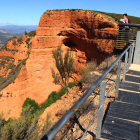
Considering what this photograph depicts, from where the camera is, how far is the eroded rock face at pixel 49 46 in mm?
12938

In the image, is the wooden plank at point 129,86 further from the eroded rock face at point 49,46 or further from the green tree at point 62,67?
the green tree at point 62,67

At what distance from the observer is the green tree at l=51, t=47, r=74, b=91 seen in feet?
49.2

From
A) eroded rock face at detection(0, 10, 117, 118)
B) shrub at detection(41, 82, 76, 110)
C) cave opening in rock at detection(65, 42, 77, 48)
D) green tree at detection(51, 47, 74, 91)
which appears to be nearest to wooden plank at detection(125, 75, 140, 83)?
eroded rock face at detection(0, 10, 117, 118)

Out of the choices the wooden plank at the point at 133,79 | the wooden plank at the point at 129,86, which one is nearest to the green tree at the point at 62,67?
the wooden plank at the point at 133,79

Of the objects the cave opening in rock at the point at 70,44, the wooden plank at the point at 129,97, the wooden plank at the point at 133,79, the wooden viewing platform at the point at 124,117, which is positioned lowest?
the wooden viewing platform at the point at 124,117

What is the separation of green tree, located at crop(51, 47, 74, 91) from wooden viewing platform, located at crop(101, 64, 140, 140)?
39.7 feet

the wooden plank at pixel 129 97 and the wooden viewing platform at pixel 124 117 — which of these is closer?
the wooden viewing platform at pixel 124 117

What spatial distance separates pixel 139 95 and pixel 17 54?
14.8m

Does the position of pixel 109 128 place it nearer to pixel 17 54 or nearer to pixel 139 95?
pixel 139 95

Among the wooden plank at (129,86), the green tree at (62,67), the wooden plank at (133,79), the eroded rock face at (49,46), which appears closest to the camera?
the wooden plank at (129,86)

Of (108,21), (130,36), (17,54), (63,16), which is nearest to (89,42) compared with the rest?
(108,21)

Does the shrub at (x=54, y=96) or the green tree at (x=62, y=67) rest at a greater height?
the green tree at (x=62, y=67)

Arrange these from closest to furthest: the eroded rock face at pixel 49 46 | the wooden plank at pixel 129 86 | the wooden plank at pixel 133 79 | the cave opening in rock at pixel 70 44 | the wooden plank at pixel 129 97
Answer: the wooden plank at pixel 129 97 → the wooden plank at pixel 129 86 → the wooden plank at pixel 133 79 → the eroded rock face at pixel 49 46 → the cave opening in rock at pixel 70 44

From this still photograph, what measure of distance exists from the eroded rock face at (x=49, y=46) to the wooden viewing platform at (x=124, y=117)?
10.1m
